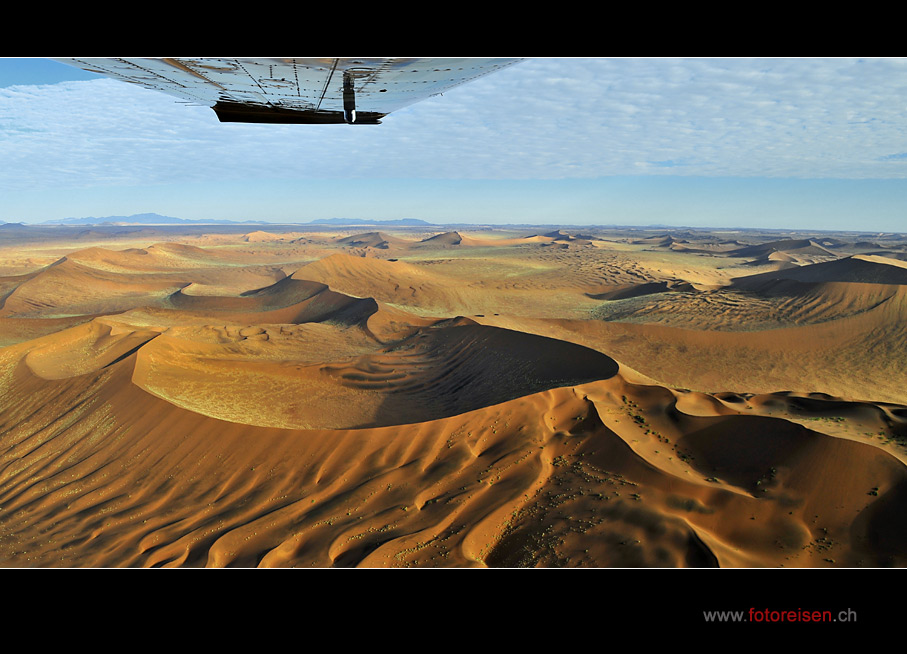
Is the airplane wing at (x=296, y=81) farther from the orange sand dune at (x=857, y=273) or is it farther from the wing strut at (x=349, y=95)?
the orange sand dune at (x=857, y=273)

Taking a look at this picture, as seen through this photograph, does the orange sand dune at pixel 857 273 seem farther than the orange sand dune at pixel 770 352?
Yes

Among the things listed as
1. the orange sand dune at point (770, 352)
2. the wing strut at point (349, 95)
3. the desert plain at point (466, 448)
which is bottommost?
the orange sand dune at point (770, 352)

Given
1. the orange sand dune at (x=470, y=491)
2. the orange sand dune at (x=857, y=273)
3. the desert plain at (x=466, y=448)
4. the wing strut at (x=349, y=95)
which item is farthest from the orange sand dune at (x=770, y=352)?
the wing strut at (x=349, y=95)

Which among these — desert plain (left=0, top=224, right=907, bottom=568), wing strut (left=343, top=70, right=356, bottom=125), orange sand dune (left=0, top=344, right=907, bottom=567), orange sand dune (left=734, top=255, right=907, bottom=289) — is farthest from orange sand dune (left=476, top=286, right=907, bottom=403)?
wing strut (left=343, top=70, right=356, bottom=125)

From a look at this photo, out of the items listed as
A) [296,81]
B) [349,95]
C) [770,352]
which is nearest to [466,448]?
[349,95]

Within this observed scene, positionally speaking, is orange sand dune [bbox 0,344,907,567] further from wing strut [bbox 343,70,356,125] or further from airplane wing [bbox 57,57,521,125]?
airplane wing [bbox 57,57,521,125]

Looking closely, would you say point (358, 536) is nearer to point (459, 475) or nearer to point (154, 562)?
point (459, 475)

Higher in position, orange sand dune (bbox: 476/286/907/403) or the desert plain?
the desert plain

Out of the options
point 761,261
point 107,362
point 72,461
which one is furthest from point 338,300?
point 761,261

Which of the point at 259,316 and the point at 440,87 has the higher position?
the point at 440,87
